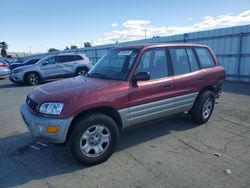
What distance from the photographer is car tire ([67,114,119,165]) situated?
11.4ft

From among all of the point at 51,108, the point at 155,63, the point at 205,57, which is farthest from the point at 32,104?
the point at 205,57

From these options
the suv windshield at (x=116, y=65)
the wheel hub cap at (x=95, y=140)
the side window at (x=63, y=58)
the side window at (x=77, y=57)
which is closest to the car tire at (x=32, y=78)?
the side window at (x=63, y=58)

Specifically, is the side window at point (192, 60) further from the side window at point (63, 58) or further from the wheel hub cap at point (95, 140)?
the side window at point (63, 58)

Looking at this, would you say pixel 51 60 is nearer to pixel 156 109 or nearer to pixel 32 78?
pixel 32 78

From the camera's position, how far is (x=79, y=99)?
3463mm

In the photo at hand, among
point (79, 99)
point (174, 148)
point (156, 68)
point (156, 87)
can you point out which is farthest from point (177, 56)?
point (79, 99)

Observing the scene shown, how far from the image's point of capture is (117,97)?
3.80 metres

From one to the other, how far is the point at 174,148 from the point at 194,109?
4.72ft

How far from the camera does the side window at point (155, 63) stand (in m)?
4.32

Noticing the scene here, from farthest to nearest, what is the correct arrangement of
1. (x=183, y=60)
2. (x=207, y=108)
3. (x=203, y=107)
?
(x=207, y=108) < (x=203, y=107) < (x=183, y=60)

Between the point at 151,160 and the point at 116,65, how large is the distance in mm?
1855

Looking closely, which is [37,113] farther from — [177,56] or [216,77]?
[216,77]

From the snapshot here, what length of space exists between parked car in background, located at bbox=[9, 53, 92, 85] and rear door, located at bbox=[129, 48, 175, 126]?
9.97 meters

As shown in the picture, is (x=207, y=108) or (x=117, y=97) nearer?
(x=117, y=97)
